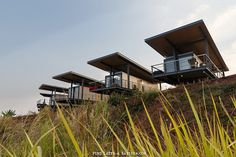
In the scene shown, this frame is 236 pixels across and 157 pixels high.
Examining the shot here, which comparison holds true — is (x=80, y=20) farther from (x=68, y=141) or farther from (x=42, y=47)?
(x=68, y=141)

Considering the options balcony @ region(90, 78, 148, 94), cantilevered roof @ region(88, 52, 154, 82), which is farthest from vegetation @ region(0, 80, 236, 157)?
cantilevered roof @ region(88, 52, 154, 82)

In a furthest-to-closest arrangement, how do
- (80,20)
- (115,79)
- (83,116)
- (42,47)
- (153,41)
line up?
(115,79), (153,41), (42,47), (80,20), (83,116)

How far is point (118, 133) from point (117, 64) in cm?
1647

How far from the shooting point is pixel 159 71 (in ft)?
48.3

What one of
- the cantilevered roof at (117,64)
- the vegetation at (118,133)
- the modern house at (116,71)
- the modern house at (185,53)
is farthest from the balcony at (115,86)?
the vegetation at (118,133)

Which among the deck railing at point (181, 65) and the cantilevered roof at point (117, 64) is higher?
the cantilevered roof at point (117, 64)

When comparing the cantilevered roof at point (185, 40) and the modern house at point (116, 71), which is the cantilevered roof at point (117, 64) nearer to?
the modern house at point (116, 71)

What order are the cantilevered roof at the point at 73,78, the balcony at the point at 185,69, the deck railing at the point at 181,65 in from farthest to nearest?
the cantilevered roof at the point at 73,78, the deck railing at the point at 181,65, the balcony at the point at 185,69

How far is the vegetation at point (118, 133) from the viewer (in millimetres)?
791

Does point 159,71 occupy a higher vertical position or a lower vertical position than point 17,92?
higher

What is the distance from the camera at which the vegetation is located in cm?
79

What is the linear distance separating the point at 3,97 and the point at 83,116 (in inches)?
108

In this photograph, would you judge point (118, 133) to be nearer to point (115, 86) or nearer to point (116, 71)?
point (115, 86)

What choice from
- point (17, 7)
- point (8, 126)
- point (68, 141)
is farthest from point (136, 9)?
point (68, 141)
